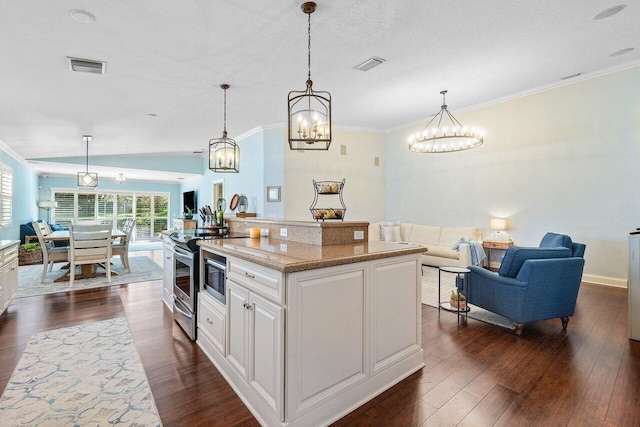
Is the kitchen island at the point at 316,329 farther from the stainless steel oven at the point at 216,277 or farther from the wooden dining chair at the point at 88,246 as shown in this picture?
the wooden dining chair at the point at 88,246

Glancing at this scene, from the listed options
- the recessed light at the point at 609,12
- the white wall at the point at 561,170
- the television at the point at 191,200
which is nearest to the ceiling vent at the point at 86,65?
the recessed light at the point at 609,12

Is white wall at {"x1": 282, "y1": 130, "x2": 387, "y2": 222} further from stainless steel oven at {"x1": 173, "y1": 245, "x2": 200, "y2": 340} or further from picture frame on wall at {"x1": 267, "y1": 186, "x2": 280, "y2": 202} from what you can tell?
stainless steel oven at {"x1": 173, "y1": 245, "x2": 200, "y2": 340}

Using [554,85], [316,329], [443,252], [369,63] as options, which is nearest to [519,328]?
[316,329]

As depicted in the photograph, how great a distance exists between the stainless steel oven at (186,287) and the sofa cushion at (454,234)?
508cm

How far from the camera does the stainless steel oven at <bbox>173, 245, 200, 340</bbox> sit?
8.95 feet

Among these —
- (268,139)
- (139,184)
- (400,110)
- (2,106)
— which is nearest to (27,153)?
(2,106)

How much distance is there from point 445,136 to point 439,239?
237cm

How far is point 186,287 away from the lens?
291 cm

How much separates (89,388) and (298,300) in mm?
1723

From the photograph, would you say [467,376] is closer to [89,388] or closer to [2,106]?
[89,388]

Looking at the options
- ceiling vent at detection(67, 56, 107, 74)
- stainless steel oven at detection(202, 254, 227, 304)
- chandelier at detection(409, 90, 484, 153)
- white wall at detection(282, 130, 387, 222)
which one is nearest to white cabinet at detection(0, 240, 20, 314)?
ceiling vent at detection(67, 56, 107, 74)

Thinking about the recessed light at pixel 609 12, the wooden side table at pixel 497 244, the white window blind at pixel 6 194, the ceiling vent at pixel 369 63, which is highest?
the recessed light at pixel 609 12

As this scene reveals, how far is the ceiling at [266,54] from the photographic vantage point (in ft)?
8.87

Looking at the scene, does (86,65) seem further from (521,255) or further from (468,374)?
(521,255)
